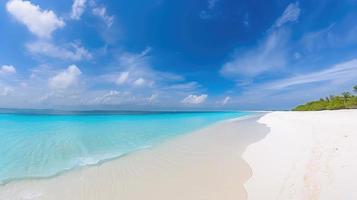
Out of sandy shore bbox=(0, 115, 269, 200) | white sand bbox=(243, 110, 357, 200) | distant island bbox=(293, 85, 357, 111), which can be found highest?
distant island bbox=(293, 85, 357, 111)

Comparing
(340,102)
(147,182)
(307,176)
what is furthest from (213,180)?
(340,102)

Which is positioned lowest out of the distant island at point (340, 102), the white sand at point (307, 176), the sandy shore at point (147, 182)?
the sandy shore at point (147, 182)

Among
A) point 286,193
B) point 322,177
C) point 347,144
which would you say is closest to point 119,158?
point 286,193

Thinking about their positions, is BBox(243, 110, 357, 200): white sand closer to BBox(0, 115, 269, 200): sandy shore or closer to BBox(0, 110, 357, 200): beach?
BBox(0, 110, 357, 200): beach

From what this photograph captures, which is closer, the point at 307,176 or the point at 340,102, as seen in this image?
the point at 307,176

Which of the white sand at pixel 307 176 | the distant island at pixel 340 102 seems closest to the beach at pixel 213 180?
the white sand at pixel 307 176

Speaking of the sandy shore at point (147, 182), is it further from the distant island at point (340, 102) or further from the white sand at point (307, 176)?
Result: the distant island at point (340, 102)

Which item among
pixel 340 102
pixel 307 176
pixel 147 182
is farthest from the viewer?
pixel 340 102

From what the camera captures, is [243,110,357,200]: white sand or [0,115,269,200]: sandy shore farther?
[0,115,269,200]: sandy shore

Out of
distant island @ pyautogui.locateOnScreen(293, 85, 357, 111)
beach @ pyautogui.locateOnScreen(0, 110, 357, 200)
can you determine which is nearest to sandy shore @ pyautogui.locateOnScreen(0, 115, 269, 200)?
beach @ pyautogui.locateOnScreen(0, 110, 357, 200)

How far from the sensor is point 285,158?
237 inches

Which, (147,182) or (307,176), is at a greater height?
(307,176)

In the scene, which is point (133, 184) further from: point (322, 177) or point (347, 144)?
point (347, 144)

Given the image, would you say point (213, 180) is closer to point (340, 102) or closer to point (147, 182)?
point (147, 182)
